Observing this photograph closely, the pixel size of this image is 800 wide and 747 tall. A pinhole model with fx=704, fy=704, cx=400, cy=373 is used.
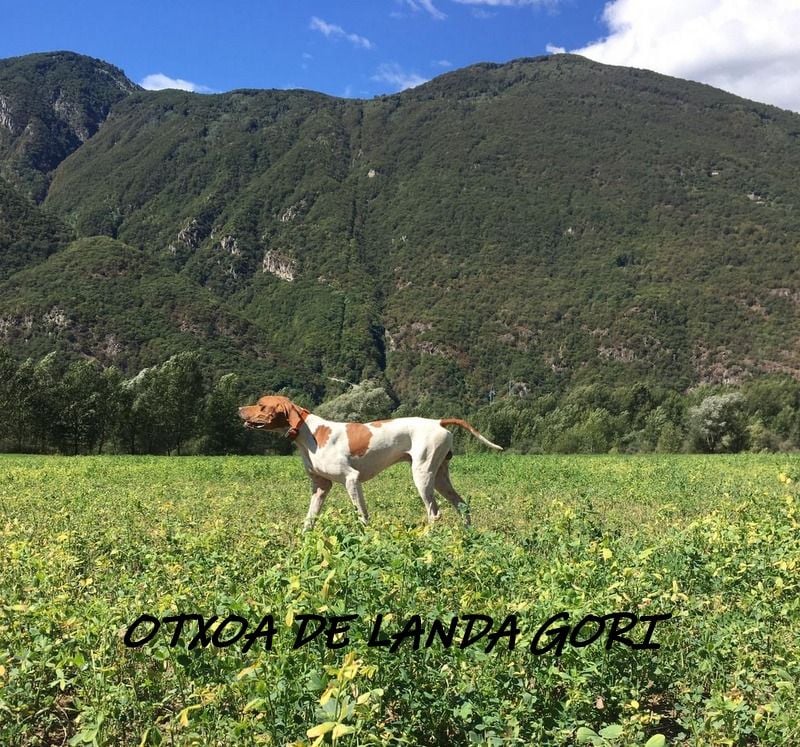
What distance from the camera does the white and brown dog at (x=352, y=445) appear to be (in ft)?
30.8

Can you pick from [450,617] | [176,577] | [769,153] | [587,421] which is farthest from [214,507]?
[769,153]

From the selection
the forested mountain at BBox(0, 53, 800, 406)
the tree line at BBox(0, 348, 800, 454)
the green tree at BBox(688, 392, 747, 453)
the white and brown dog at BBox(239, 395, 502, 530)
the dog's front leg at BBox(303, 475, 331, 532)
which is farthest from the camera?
the forested mountain at BBox(0, 53, 800, 406)

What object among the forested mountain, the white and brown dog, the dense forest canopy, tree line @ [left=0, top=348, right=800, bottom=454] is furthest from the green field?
the forested mountain

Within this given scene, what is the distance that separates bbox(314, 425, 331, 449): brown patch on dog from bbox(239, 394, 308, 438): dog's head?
26 cm

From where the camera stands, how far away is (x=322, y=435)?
31.3 feet

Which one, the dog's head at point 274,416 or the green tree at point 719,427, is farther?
the green tree at point 719,427

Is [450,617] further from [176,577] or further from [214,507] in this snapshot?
[214,507]

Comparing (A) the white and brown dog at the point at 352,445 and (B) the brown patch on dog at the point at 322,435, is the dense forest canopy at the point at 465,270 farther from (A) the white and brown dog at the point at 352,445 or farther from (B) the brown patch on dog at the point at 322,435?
(B) the brown patch on dog at the point at 322,435

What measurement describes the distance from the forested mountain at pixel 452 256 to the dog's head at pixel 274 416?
277 feet

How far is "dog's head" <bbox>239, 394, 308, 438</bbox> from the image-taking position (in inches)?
376

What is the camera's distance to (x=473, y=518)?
36.6ft

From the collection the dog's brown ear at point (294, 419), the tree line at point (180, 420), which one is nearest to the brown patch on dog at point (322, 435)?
the dog's brown ear at point (294, 419)

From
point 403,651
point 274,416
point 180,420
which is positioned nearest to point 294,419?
point 274,416

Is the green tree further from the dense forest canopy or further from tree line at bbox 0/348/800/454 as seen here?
the dense forest canopy
